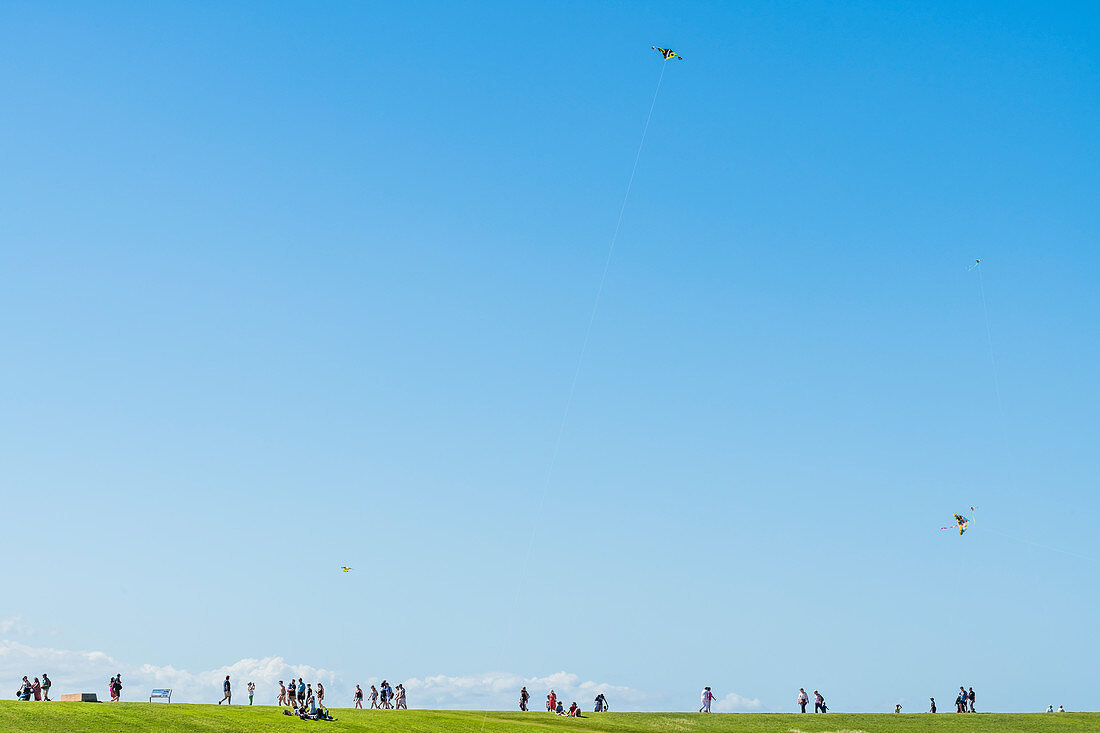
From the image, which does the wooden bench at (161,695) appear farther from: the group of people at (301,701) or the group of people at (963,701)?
the group of people at (963,701)

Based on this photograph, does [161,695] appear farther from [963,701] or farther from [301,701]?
[963,701]

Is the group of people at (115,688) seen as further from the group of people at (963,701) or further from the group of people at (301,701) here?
the group of people at (963,701)

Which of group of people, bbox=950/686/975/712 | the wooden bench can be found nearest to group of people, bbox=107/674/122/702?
the wooden bench

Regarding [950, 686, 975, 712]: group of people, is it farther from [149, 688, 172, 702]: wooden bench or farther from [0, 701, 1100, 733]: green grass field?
[149, 688, 172, 702]: wooden bench

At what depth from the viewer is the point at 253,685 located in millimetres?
70562

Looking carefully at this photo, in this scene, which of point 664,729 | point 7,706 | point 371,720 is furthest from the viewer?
point 664,729

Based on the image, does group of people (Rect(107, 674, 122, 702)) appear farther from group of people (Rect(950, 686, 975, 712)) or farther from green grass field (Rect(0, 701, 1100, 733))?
group of people (Rect(950, 686, 975, 712))

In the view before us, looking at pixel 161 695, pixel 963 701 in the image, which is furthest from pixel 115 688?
pixel 963 701

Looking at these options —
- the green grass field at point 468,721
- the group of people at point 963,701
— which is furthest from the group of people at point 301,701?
the group of people at point 963,701

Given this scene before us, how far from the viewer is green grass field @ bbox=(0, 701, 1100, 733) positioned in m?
50.5

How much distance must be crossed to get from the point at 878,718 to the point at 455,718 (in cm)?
2974

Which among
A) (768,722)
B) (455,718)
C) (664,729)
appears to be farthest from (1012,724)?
(455,718)

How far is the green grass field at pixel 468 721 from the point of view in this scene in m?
50.5

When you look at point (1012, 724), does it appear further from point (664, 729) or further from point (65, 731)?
point (65, 731)
